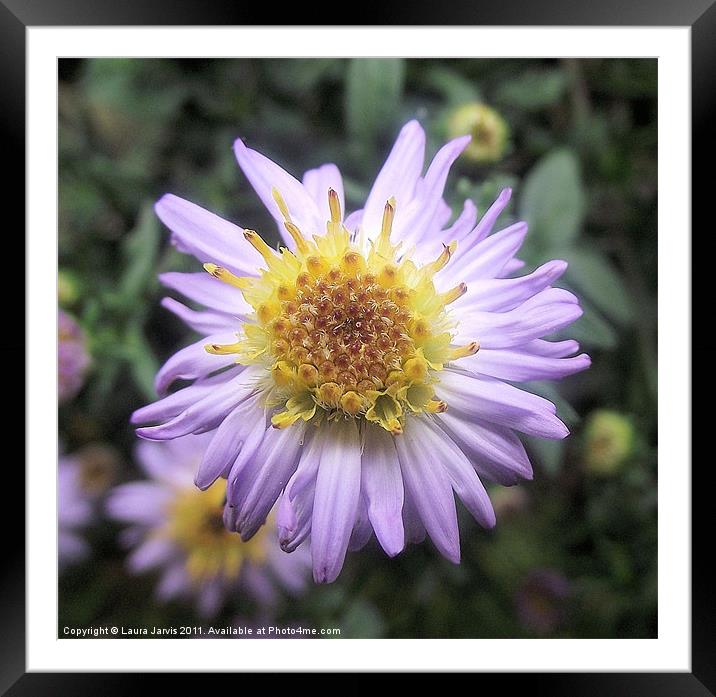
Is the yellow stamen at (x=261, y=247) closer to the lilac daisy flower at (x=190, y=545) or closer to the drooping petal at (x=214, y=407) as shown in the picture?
the drooping petal at (x=214, y=407)

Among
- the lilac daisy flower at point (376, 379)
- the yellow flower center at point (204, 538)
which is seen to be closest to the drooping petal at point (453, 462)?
the lilac daisy flower at point (376, 379)

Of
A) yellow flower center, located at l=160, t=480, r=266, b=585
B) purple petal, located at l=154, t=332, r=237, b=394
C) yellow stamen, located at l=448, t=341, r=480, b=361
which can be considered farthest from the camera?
yellow flower center, located at l=160, t=480, r=266, b=585

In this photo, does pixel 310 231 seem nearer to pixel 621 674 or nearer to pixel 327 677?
pixel 327 677

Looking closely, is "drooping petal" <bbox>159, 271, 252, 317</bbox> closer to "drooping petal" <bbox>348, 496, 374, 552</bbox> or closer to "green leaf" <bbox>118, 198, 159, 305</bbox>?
"green leaf" <bbox>118, 198, 159, 305</bbox>

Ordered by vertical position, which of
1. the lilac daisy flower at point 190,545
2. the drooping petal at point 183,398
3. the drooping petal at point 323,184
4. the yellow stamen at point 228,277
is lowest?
the lilac daisy flower at point 190,545

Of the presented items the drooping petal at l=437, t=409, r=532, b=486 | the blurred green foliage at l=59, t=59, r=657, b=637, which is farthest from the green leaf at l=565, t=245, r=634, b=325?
the drooping petal at l=437, t=409, r=532, b=486
